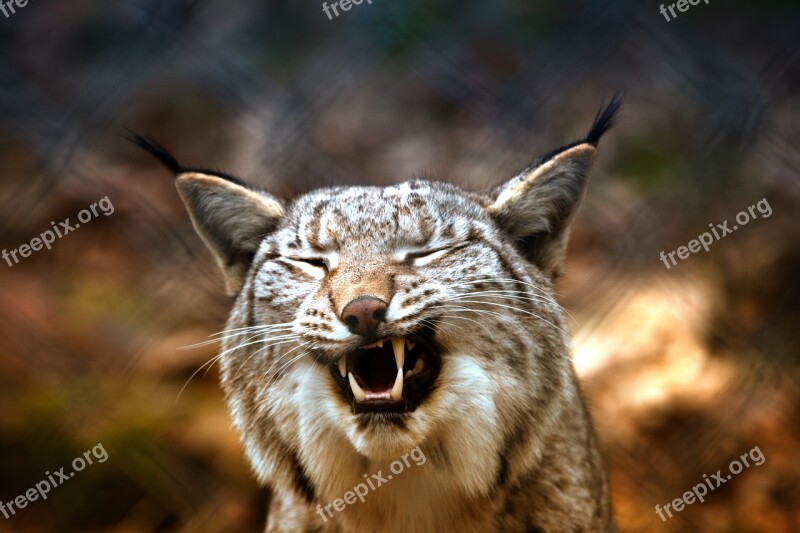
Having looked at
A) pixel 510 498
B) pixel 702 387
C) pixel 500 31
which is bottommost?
pixel 702 387

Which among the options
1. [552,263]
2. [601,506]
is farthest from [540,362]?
[601,506]

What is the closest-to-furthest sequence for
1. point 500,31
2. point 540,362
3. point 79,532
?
point 540,362 → point 79,532 → point 500,31

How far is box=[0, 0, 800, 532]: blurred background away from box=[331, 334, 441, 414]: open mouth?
6.99 feet

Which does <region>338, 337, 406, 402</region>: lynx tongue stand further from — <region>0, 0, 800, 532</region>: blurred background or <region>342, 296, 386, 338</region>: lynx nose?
<region>0, 0, 800, 532</region>: blurred background

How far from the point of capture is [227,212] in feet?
10.00

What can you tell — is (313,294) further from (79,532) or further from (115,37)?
(115,37)

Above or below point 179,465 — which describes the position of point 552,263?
above

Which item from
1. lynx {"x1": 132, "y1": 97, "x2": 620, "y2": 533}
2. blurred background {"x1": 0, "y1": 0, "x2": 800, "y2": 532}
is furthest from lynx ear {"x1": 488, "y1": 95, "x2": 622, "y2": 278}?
blurred background {"x1": 0, "y1": 0, "x2": 800, "y2": 532}

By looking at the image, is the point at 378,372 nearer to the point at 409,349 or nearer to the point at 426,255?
the point at 409,349

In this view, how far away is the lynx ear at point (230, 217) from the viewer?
2.97 meters

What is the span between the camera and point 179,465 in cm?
466

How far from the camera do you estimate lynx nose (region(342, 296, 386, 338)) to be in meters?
2.32

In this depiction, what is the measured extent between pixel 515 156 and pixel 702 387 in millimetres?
1731

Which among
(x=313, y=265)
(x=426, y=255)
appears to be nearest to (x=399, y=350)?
(x=426, y=255)
